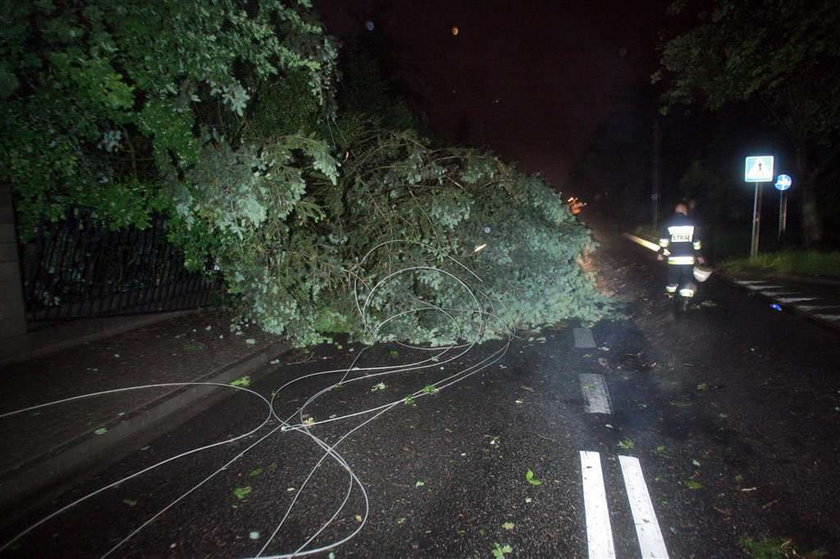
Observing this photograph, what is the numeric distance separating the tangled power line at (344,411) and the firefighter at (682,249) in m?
3.47

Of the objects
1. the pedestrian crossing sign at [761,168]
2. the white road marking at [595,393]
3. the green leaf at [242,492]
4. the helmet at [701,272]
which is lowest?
the green leaf at [242,492]

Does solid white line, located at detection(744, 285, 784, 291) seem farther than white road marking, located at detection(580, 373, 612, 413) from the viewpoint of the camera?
Yes

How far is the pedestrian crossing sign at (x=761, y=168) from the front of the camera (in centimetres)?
1255

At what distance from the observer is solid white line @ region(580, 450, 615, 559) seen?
2.71 m

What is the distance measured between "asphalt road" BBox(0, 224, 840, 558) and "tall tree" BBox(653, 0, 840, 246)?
6.77 metres

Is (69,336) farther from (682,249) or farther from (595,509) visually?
(682,249)

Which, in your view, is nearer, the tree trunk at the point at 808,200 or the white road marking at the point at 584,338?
the white road marking at the point at 584,338

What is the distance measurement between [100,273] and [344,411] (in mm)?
4698

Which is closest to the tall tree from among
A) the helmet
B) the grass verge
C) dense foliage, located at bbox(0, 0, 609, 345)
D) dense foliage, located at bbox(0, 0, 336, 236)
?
the grass verge

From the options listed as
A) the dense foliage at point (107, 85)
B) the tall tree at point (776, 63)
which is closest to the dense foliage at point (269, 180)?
the dense foliage at point (107, 85)

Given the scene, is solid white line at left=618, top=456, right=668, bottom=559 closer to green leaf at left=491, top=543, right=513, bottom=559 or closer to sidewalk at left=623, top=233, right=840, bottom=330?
green leaf at left=491, top=543, right=513, bottom=559

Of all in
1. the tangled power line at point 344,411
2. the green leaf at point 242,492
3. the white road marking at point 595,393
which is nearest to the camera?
the tangled power line at point 344,411

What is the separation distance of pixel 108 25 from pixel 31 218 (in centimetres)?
261

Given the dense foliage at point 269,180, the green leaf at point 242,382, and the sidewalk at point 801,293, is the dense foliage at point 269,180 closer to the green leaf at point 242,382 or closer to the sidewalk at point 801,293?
the green leaf at point 242,382
